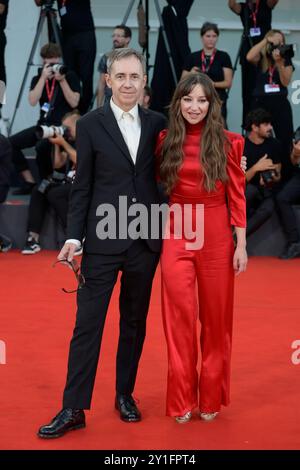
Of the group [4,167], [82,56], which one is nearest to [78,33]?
[82,56]

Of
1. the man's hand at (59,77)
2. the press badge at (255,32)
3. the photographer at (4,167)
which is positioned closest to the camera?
the photographer at (4,167)

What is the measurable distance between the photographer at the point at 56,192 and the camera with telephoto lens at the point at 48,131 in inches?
0.9

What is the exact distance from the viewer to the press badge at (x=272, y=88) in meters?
8.09

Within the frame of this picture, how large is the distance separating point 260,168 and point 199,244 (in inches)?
154

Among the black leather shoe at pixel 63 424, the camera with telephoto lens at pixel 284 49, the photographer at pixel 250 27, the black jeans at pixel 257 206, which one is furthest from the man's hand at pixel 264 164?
the black leather shoe at pixel 63 424

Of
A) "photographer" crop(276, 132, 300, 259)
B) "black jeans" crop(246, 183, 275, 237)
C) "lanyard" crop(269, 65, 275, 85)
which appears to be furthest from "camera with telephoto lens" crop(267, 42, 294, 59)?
"black jeans" crop(246, 183, 275, 237)

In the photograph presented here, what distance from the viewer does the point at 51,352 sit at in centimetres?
483

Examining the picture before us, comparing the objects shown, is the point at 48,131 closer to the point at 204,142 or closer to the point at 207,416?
the point at 204,142

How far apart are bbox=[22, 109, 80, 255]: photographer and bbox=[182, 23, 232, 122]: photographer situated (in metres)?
1.25

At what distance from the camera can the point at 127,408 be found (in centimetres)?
384

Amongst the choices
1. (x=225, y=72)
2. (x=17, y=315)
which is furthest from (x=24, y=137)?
(x=17, y=315)

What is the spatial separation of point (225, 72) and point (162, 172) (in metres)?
4.86

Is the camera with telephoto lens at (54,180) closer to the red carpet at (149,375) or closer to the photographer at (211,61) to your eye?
the red carpet at (149,375)
